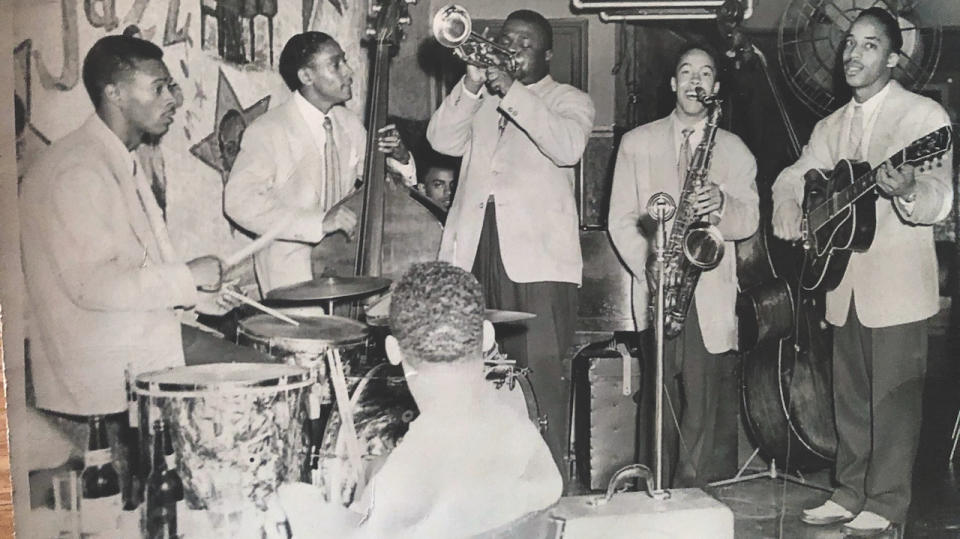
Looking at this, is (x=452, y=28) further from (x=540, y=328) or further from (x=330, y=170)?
(x=540, y=328)

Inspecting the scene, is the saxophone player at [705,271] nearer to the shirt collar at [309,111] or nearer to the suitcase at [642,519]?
the suitcase at [642,519]

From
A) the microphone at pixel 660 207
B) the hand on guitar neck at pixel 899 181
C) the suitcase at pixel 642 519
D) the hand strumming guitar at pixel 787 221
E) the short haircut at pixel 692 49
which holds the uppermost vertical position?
the short haircut at pixel 692 49

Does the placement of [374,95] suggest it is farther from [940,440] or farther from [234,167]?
[940,440]

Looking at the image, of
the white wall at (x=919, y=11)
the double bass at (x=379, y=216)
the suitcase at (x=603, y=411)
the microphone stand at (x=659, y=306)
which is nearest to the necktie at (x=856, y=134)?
the white wall at (x=919, y=11)

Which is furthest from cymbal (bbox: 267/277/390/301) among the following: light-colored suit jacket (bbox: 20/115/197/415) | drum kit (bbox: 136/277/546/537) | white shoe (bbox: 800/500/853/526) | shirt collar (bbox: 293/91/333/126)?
white shoe (bbox: 800/500/853/526)

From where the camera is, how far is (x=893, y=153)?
2.94 metres

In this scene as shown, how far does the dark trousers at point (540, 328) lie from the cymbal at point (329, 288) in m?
0.32

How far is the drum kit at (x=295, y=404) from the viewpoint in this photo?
2605mm

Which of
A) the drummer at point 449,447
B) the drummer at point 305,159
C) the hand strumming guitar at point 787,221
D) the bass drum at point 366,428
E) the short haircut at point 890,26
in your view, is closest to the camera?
the drummer at point 449,447

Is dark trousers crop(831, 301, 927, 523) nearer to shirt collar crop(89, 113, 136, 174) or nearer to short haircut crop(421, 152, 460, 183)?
short haircut crop(421, 152, 460, 183)

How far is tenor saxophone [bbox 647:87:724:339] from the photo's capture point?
303 centimetres

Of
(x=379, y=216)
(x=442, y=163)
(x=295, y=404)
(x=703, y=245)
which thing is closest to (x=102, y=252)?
(x=295, y=404)

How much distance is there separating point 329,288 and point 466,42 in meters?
0.82

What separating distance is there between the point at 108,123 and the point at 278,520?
1205 millimetres
